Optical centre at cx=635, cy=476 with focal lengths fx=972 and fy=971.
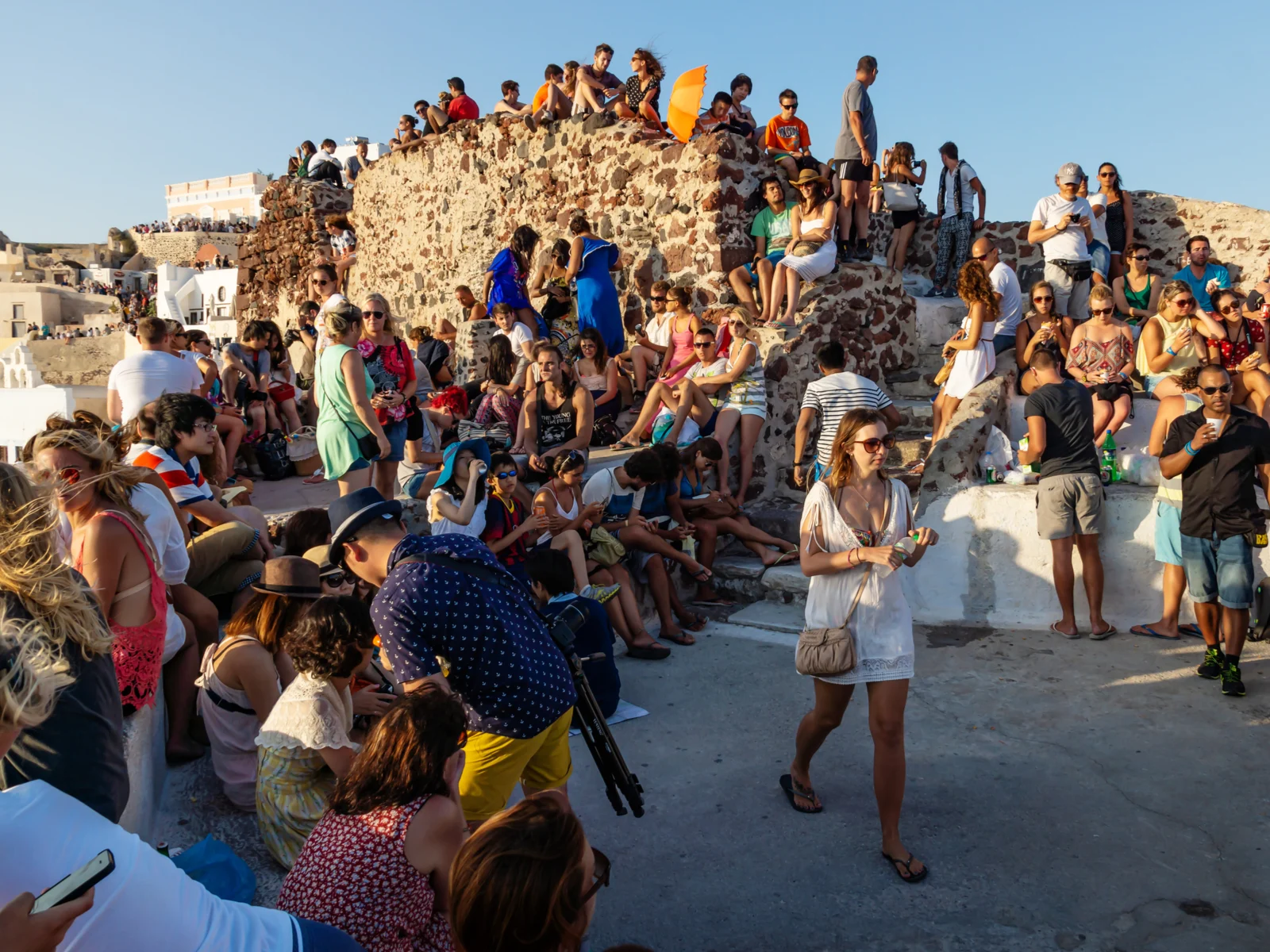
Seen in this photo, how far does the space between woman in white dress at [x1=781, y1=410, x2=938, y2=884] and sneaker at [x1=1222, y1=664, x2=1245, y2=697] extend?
2.54m

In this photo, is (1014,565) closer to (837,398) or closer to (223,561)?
(837,398)

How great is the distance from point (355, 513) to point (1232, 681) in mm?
4810

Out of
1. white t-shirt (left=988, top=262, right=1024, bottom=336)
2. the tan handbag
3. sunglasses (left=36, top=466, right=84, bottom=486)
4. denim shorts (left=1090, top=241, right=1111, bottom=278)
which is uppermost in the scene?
denim shorts (left=1090, top=241, right=1111, bottom=278)

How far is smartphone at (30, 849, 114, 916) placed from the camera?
1.46 metres

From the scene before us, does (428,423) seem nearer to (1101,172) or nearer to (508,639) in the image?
(508,639)

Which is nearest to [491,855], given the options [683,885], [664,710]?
[683,885]

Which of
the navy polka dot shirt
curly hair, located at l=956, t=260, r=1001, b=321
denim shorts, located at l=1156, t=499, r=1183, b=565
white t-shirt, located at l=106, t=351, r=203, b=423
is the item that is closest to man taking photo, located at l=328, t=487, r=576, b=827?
the navy polka dot shirt

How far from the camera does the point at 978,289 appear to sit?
793 cm

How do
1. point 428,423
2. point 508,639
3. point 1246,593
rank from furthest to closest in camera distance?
point 428,423
point 1246,593
point 508,639

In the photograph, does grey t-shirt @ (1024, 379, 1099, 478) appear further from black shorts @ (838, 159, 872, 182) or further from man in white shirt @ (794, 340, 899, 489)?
black shorts @ (838, 159, 872, 182)

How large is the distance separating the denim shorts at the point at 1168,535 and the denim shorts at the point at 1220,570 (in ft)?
0.53

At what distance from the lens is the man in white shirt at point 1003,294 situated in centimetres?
851

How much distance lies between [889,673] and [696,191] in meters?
7.06

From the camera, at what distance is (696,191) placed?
9852mm
